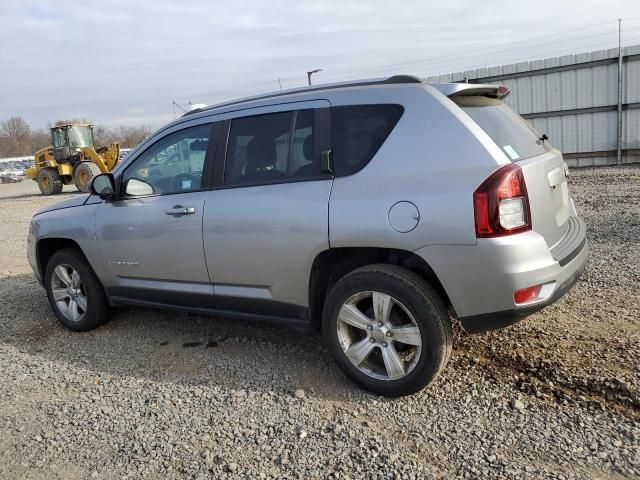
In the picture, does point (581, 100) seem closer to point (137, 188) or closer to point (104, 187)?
point (137, 188)

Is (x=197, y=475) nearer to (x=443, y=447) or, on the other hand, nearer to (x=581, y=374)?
(x=443, y=447)

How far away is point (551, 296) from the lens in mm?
2965

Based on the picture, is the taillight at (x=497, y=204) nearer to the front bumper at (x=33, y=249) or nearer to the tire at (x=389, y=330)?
the tire at (x=389, y=330)

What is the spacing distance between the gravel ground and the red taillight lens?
626 mm

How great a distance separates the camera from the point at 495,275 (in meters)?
2.83

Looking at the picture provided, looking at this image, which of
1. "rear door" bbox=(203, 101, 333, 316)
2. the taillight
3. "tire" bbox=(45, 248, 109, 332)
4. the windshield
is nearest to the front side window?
"rear door" bbox=(203, 101, 333, 316)

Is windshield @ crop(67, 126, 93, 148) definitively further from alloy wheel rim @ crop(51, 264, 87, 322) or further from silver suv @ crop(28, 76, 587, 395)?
silver suv @ crop(28, 76, 587, 395)

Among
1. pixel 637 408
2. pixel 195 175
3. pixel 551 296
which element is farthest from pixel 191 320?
pixel 637 408

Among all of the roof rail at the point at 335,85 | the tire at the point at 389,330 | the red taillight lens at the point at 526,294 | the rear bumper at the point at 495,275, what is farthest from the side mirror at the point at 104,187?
the red taillight lens at the point at 526,294

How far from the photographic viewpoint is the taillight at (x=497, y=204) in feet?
9.16

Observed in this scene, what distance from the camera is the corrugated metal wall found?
1470 centimetres

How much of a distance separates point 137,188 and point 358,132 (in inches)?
78.3

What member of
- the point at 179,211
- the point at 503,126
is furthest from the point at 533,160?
the point at 179,211

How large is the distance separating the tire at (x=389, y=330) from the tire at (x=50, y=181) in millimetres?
23560
